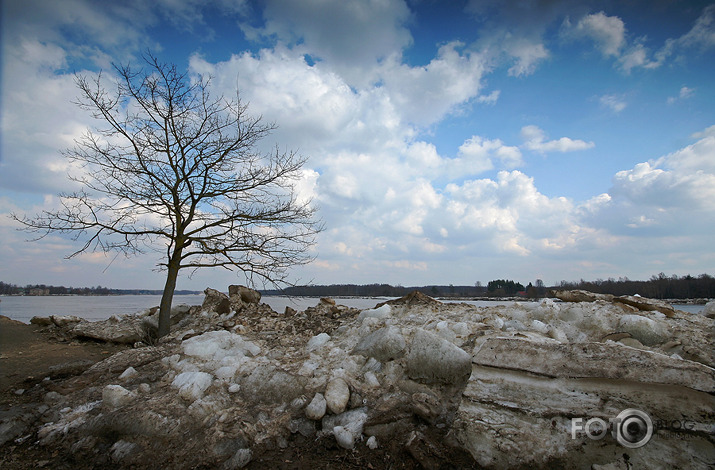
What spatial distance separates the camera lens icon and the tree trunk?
809cm

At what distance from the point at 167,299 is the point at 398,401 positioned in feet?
20.6

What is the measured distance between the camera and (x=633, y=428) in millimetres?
2801

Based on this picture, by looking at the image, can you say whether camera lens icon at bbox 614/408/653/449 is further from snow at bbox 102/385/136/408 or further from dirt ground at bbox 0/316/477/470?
snow at bbox 102/385/136/408

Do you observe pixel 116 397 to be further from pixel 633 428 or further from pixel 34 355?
pixel 633 428

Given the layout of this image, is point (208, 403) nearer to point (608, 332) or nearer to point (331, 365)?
point (331, 365)

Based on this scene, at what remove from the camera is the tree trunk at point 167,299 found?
304 inches

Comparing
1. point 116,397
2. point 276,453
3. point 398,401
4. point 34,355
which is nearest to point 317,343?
point 398,401

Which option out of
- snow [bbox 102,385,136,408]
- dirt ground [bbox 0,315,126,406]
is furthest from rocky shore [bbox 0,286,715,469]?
dirt ground [bbox 0,315,126,406]

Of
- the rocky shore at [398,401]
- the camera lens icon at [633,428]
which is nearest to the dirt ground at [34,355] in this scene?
the rocky shore at [398,401]

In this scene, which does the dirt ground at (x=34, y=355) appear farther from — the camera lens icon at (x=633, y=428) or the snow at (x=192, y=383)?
the camera lens icon at (x=633, y=428)

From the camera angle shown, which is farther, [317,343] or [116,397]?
[317,343]

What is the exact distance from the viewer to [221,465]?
3.22 metres

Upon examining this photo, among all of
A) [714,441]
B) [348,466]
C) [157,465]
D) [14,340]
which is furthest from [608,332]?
[14,340]

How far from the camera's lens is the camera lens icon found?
273cm
